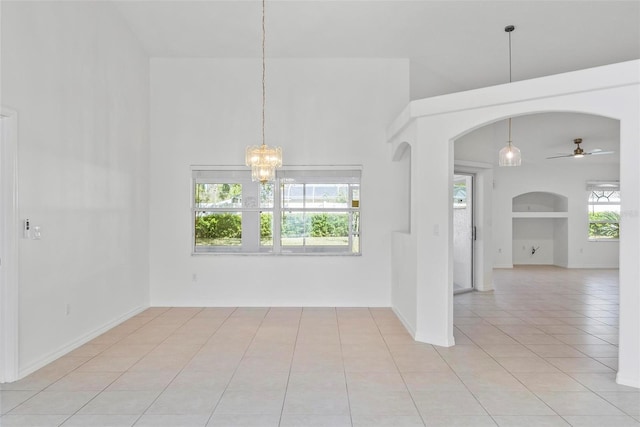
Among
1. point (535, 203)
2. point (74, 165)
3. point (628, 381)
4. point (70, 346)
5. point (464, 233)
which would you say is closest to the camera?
point (628, 381)

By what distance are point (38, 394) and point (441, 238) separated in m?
3.78

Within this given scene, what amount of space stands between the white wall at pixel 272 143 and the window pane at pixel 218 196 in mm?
179

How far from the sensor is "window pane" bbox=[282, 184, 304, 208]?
5910 millimetres

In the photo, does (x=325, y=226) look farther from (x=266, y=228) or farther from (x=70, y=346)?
(x=70, y=346)

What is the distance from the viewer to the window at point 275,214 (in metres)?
5.89

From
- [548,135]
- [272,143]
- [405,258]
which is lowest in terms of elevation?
[405,258]

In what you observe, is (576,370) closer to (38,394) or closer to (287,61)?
(38,394)

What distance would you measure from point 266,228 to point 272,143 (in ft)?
4.24

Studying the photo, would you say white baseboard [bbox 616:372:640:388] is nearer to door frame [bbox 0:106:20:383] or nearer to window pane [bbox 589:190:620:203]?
door frame [bbox 0:106:20:383]

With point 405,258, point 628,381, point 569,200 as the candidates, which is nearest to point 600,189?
point 569,200

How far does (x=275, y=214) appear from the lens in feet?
19.4

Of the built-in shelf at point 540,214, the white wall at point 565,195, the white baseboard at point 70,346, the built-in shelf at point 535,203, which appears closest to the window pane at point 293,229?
the white baseboard at point 70,346

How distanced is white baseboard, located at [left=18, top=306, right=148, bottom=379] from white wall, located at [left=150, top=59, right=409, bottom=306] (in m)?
0.97

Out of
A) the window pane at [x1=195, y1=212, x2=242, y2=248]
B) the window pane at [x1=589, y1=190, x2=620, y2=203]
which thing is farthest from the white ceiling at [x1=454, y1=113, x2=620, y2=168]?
the window pane at [x1=195, y1=212, x2=242, y2=248]
